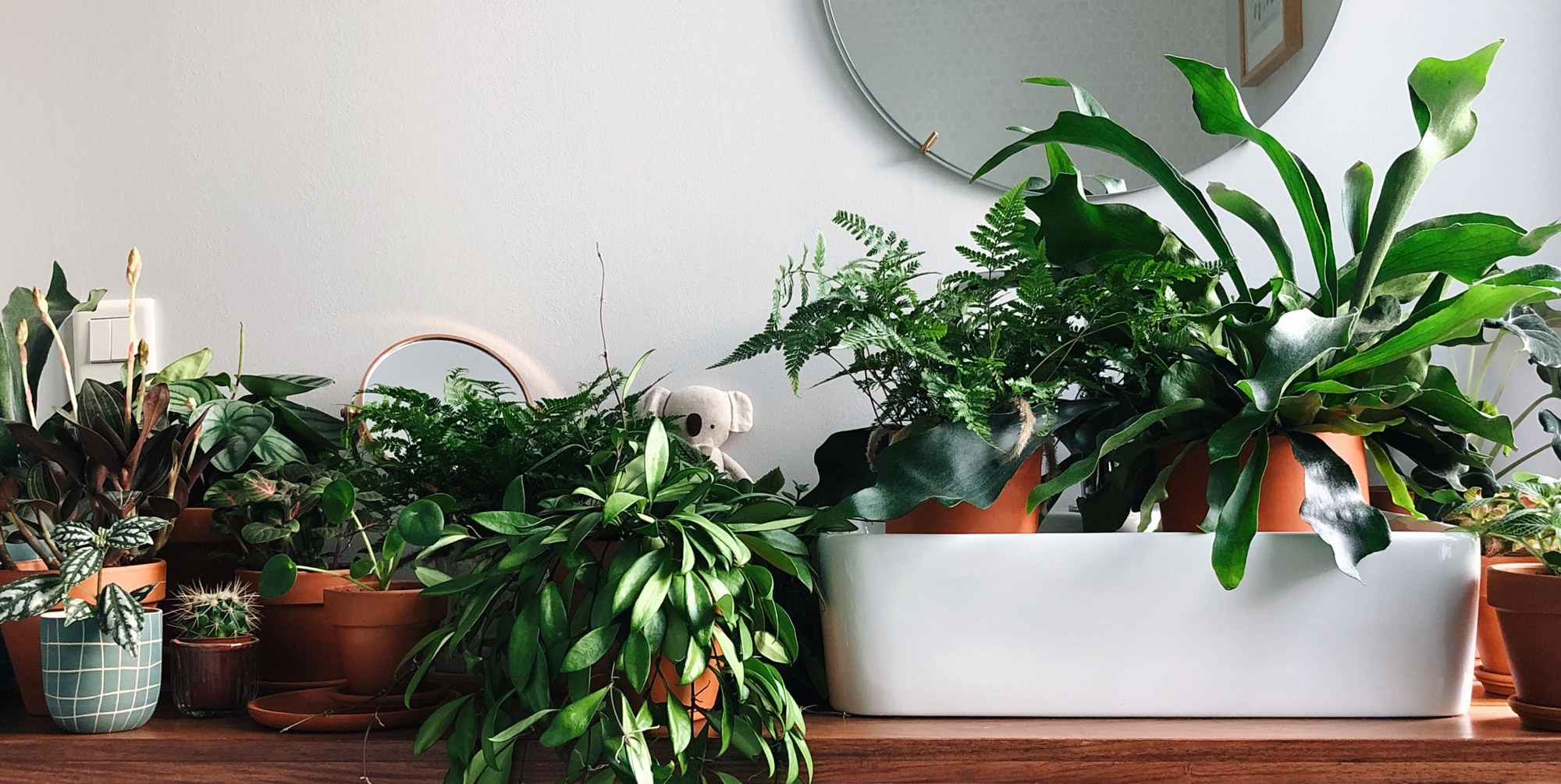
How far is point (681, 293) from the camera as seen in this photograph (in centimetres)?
115

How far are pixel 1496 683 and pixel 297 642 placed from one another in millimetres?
1038

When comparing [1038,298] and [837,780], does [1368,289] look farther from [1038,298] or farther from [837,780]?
[837,780]

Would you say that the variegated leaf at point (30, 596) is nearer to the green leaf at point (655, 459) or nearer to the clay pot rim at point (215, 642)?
the clay pot rim at point (215, 642)

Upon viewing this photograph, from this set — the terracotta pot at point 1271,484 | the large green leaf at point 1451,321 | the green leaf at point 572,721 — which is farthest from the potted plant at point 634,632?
the large green leaf at point 1451,321

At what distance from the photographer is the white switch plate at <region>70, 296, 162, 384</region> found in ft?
3.84

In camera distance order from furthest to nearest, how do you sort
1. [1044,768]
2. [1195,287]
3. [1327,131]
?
[1327,131]
[1195,287]
[1044,768]

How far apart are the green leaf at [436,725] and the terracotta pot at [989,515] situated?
0.35m

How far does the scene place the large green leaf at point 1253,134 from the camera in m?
0.81

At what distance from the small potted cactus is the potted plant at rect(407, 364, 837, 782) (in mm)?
193

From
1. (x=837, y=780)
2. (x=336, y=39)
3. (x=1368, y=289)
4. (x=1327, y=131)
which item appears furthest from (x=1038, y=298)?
(x=336, y=39)

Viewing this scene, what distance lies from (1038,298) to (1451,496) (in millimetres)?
406

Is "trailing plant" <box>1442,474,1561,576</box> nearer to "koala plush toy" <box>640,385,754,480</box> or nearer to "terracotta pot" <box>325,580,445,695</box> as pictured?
"koala plush toy" <box>640,385,754,480</box>

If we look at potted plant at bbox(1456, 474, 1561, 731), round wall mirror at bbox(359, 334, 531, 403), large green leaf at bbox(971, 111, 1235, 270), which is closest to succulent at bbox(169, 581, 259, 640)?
round wall mirror at bbox(359, 334, 531, 403)

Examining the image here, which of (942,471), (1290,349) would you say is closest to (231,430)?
(942,471)
